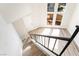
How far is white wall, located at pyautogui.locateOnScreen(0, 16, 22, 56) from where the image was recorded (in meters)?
1.06

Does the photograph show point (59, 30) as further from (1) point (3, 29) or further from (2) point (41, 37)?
(1) point (3, 29)

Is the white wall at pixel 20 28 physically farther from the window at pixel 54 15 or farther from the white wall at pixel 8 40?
the window at pixel 54 15

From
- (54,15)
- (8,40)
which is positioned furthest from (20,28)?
(54,15)

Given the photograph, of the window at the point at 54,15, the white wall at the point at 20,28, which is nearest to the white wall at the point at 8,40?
the white wall at the point at 20,28

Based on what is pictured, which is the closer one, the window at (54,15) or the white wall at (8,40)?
the white wall at (8,40)

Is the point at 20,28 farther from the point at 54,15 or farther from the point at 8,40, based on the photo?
the point at 54,15

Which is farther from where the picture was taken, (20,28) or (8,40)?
(20,28)

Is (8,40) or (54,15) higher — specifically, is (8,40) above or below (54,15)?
below

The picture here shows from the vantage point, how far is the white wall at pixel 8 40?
41.9 inches

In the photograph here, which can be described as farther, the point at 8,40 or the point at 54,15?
the point at 54,15

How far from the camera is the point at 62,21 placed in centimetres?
135

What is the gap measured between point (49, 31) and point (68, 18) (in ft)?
1.11

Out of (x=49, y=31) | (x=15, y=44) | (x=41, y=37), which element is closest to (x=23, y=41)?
(x=15, y=44)

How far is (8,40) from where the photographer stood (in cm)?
122
